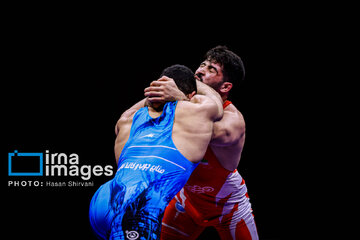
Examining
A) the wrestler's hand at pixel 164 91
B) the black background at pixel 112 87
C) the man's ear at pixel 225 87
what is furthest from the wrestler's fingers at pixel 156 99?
the black background at pixel 112 87

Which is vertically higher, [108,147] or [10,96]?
[10,96]

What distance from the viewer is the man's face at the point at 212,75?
2.55m

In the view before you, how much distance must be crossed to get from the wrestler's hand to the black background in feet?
7.26

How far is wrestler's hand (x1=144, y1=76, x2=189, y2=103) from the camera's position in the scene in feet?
5.50

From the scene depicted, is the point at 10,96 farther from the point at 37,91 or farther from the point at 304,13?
the point at 304,13

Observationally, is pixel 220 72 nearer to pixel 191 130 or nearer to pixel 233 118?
pixel 233 118

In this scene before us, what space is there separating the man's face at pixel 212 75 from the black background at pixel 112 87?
5.11 feet

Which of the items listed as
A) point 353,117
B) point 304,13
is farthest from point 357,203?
point 304,13

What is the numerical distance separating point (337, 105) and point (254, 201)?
55.4 inches

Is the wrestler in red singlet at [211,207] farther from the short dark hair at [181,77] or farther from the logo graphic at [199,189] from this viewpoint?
the short dark hair at [181,77]

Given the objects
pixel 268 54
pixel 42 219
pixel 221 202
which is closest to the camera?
pixel 221 202

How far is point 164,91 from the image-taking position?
5.50 feet

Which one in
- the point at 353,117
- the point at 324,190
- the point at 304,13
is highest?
the point at 304,13

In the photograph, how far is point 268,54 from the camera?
4121mm
